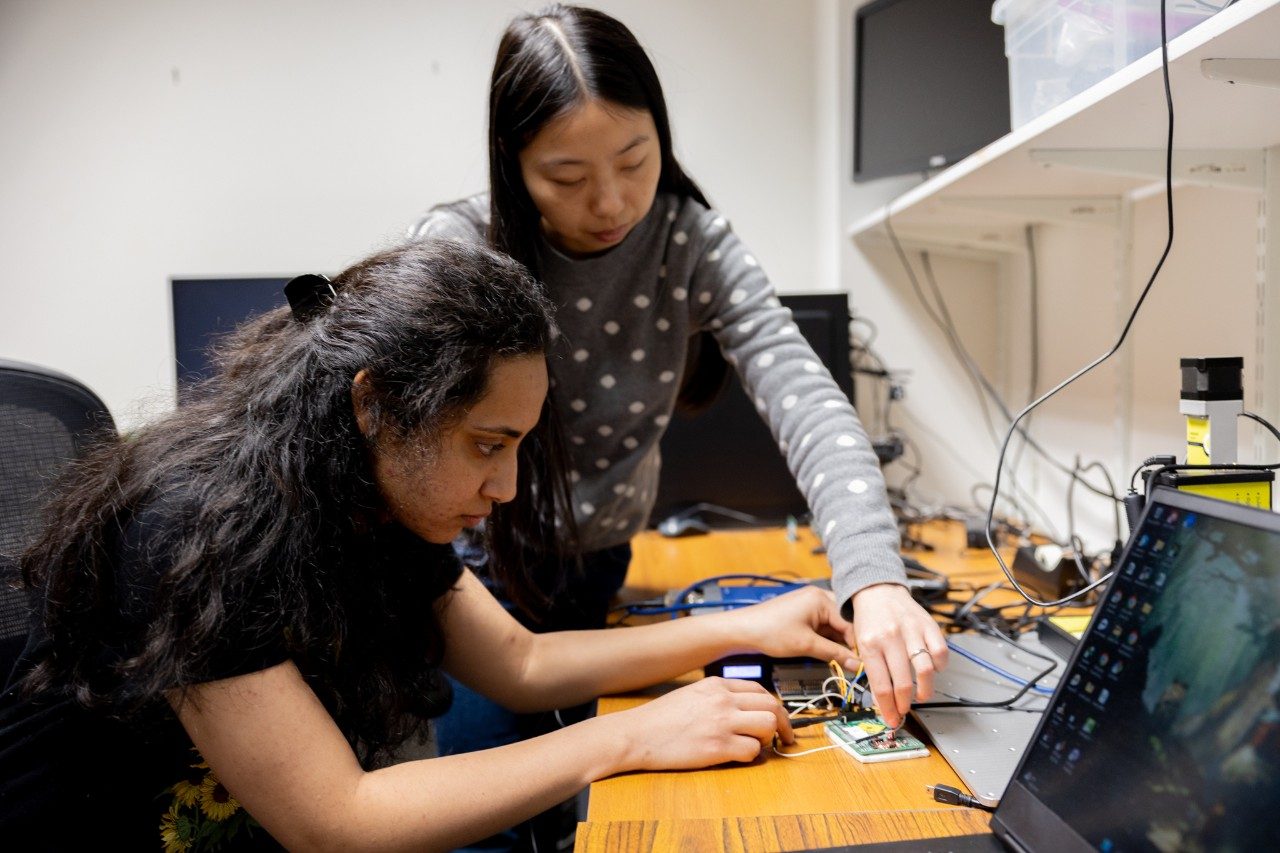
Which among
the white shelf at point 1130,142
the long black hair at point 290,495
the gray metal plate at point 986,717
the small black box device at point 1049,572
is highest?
the white shelf at point 1130,142

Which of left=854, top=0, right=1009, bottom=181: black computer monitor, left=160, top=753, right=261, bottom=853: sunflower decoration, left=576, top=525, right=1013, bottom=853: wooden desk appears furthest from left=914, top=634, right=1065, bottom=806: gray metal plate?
left=854, top=0, right=1009, bottom=181: black computer monitor

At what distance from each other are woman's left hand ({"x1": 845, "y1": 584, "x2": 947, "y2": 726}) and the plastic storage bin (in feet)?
1.80

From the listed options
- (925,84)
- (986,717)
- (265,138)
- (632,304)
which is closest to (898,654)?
(986,717)

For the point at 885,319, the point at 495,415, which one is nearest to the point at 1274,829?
the point at 495,415

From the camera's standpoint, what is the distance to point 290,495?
66cm

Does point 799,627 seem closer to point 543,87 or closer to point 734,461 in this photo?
point 543,87

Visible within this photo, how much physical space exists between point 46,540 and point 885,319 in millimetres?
1661

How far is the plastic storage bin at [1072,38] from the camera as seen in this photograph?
79 centimetres

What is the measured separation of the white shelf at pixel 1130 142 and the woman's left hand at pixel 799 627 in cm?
56

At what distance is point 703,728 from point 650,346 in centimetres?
57

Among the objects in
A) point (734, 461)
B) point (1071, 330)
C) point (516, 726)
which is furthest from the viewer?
point (734, 461)

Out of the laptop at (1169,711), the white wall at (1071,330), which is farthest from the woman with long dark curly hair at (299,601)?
the white wall at (1071,330)

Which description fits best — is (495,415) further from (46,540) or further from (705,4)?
(705,4)

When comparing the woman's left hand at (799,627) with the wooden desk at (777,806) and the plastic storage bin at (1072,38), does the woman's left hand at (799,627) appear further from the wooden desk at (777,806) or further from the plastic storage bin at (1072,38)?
the plastic storage bin at (1072,38)
